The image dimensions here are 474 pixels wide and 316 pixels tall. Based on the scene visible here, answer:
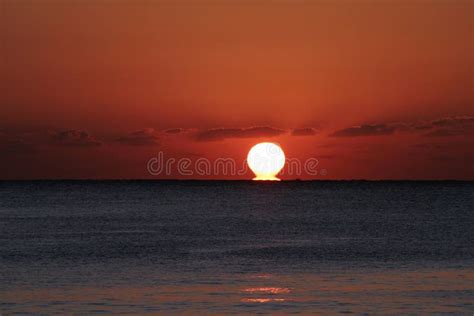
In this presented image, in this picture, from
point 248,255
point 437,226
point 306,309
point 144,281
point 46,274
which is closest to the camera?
point 306,309

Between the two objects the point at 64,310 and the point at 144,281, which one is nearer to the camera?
the point at 64,310

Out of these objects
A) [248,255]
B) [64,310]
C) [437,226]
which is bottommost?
[64,310]

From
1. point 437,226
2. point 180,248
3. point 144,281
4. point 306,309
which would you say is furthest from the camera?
point 437,226

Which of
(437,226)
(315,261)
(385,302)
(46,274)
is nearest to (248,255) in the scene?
(315,261)

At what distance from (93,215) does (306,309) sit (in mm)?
68588

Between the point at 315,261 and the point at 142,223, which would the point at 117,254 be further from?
the point at 142,223

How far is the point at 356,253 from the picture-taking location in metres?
49.5

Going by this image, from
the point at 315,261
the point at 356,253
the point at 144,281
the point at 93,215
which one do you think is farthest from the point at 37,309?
the point at 93,215

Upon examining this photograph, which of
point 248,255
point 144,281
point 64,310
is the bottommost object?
point 64,310

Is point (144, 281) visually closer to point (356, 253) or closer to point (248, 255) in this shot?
point (248, 255)

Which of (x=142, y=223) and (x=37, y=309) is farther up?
(x=142, y=223)

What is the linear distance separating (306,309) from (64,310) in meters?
7.23

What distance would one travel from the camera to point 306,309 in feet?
92.6

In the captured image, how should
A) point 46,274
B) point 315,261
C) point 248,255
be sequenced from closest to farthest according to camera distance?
point 46,274
point 315,261
point 248,255
